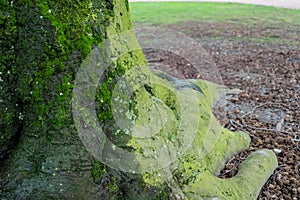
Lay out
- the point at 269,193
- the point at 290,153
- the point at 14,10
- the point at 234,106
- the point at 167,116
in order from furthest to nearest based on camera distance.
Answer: the point at 234,106 < the point at 290,153 < the point at 269,193 < the point at 167,116 < the point at 14,10

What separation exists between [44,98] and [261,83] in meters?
→ 5.77

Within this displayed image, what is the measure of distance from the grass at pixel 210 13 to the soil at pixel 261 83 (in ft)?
4.52

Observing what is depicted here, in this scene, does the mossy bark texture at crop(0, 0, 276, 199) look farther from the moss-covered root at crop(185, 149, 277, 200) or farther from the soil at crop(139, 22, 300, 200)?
the soil at crop(139, 22, 300, 200)

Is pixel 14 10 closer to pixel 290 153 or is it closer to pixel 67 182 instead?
pixel 67 182

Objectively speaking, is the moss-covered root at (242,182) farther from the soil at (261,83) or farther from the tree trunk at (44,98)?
the tree trunk at (44,98)

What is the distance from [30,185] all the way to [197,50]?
30.6 ft

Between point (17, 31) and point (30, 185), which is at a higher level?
point (17, 31)

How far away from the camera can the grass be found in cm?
1470

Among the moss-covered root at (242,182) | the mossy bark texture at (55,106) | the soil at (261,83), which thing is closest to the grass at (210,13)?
the soil at (261,83)

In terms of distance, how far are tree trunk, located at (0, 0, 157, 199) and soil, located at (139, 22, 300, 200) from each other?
2.10 meters

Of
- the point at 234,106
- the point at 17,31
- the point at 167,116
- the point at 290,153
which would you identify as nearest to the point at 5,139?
the point at 17,31

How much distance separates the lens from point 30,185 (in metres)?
2.11

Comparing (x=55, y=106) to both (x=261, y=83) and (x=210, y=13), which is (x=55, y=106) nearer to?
(x=261, y=83)

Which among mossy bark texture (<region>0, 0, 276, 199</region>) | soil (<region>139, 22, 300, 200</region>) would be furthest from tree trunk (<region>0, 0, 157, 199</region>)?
soil (<region>139, 22, 300, 200</region>)
